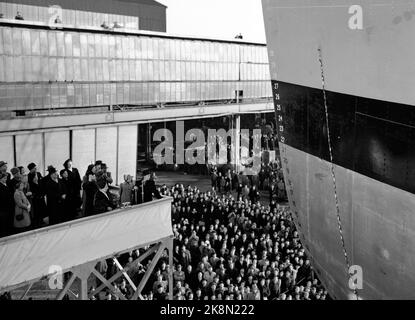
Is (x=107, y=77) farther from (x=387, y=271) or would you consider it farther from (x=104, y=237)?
(x=387, y=271)

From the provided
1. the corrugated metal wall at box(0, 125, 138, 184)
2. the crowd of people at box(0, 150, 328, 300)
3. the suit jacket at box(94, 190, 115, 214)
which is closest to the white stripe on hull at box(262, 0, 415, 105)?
the crowd of people at box(0, 150, 328, 300)

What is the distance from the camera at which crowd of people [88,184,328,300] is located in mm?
13875

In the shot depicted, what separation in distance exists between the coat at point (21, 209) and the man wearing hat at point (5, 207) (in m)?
0.08

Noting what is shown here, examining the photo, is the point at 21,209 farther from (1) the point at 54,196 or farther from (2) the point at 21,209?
(1) the point at 54,196

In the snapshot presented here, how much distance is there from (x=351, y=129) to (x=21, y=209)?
6070 millimetres

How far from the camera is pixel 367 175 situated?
916 cm

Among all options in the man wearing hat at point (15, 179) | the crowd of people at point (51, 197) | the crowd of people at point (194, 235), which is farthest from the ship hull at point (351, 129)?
the man wearing hat at point (15, 179)

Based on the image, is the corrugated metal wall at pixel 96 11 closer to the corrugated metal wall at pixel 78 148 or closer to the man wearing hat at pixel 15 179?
the corrugated metal wall at pixel 78 148

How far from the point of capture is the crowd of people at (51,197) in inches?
367

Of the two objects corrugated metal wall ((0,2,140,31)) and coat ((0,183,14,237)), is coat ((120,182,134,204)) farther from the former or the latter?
corrugated metal wall ((0,2,140,31))

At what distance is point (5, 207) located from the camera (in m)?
9.22

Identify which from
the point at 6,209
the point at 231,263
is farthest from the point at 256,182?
the point at 6,209

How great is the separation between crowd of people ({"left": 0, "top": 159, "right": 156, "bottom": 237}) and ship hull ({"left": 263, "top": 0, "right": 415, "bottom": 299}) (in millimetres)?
4024
